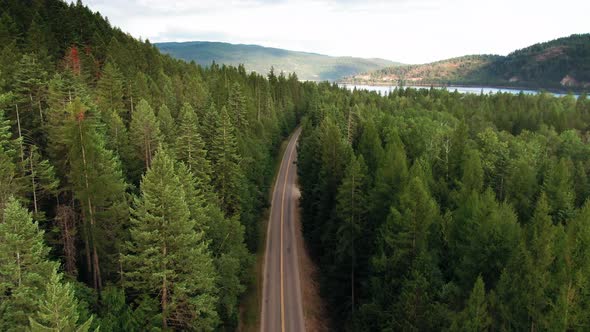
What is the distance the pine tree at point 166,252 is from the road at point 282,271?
15100 millimetres

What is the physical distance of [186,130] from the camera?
37.7 meters

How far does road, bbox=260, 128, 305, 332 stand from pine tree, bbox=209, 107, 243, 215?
27.7ft

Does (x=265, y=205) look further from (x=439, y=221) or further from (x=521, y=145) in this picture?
(x=521, y=145)

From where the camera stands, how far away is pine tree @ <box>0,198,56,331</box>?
53.0 feet

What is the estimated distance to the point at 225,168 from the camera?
142ft

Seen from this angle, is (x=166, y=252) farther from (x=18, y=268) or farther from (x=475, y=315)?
(x=475, y=315)

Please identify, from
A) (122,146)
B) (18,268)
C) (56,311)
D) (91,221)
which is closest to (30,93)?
(122,146)

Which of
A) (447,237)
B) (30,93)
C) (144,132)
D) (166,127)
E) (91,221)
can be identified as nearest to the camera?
(91,221)

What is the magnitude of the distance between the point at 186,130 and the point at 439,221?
23155 millimetres

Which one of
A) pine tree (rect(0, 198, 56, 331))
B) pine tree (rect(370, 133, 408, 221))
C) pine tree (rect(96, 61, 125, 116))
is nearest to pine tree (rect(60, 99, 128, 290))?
pine tree (rect(0, 198, 56, 331))

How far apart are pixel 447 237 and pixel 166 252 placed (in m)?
19.7

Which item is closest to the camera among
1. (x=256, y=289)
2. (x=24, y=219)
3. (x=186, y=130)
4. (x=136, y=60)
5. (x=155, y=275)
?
(x=24, y=219)

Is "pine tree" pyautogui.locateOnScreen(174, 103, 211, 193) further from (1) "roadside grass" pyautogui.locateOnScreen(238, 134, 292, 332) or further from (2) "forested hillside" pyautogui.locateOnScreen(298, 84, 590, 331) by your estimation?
(2) "forested hillside" pyautogui.locateOnScreen(298, 84, 590, 331)

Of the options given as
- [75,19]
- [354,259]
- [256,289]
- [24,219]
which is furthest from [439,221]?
[75,19]
